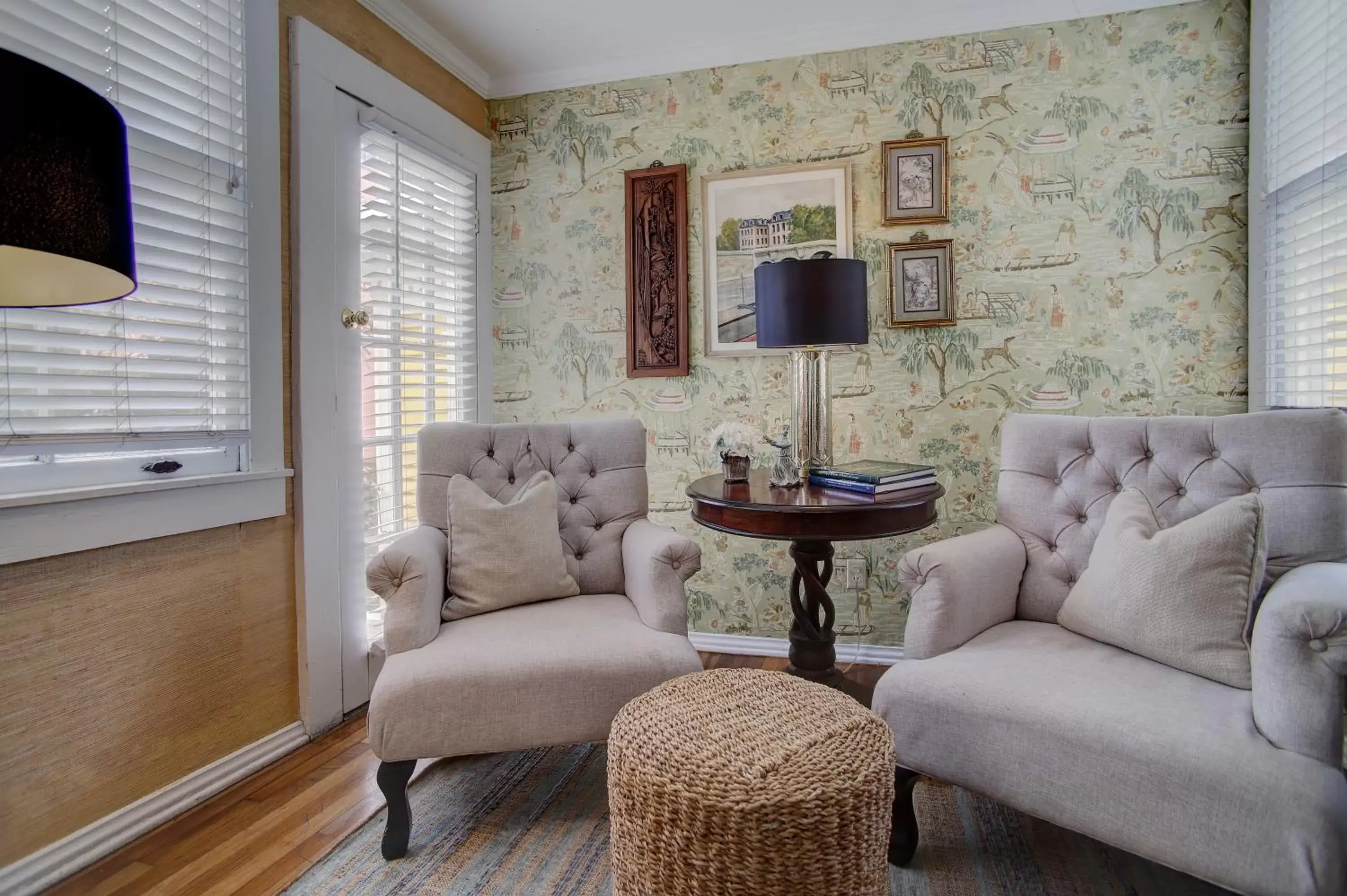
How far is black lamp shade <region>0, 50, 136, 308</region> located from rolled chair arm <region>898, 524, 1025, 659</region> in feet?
5.28

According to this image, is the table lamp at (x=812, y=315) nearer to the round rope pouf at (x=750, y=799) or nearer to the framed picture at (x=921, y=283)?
the framed picture at (x=921, y=283)

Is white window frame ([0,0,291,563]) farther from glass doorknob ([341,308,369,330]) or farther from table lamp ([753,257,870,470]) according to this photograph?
table lamp ([753,257,870,470])

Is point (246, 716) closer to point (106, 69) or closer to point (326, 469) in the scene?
point (326, 469)

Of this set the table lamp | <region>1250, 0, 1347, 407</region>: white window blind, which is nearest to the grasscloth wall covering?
the table lamp

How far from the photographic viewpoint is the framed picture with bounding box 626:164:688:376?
2.89m

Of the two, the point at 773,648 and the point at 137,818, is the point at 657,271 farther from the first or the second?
the point at 137,818

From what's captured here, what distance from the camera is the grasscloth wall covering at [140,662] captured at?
1.47 meters

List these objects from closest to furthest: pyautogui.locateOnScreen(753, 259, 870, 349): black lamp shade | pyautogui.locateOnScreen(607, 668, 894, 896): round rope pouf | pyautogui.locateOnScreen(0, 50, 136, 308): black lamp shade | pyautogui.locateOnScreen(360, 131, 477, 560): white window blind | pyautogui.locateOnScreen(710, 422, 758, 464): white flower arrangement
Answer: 1. pyautogui.locateOnScreen(0, 50, 136, 308): black lamp shade
2. pyautogui.locateOnScreen(607, 668, 894, 896): round rope pouf
3. pyautogui.locateOnScreen(753, 259, 870, 349): black lamp shade
4. pyautogui.locateOnScreen(710, 422, 758, 464): white flower arrangement
5. pyautogui.locateOnScreen(360, 131, 477, 560): white window blind

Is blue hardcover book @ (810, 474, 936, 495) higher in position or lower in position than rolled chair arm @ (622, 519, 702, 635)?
higher

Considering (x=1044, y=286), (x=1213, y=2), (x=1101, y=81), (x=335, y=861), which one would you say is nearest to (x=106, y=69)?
(x=335, y=861)

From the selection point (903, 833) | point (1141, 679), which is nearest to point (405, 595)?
point (903, 833)

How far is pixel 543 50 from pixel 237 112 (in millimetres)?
1349

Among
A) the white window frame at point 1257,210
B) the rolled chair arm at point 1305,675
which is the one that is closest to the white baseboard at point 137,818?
the rolled chair arm at point 1305,675

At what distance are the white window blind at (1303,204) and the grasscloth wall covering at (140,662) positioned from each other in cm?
298
